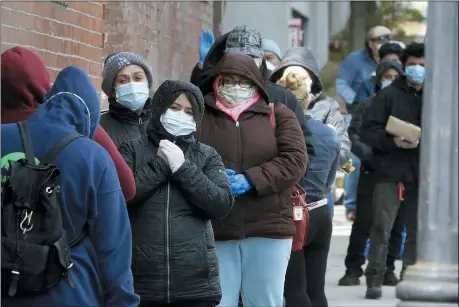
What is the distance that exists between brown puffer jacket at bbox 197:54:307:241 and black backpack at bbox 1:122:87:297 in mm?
2299

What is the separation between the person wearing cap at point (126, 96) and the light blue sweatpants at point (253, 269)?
831 mm

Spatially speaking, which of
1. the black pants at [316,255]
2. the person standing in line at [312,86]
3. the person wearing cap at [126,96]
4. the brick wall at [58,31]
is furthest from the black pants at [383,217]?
the person wearing cap at [126,96]

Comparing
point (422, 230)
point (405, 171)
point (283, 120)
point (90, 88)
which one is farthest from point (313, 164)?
point (422, 230)

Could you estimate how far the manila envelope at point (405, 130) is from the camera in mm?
11500

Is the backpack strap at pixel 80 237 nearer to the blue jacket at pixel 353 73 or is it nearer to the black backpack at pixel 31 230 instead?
the black backpack at pixel 31 230

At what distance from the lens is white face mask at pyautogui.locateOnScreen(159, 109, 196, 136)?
7008mm

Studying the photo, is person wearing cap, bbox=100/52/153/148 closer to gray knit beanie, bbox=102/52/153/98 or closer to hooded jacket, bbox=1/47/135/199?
gray knit beanie, bbox=102/52/153/98

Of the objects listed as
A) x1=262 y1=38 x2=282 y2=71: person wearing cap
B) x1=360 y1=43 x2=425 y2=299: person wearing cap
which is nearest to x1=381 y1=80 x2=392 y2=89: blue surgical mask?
x1=360 y1=43 x2=425 y2=299: person wearing cap

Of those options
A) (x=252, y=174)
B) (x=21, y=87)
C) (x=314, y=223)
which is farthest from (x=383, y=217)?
(x=21, y=87)

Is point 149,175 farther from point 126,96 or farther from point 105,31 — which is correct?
point 105,31

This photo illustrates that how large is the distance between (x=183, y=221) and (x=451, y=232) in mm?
2288

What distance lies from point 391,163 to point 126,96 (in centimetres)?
465

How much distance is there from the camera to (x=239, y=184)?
7.62 meters

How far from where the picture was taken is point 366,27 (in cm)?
3334
